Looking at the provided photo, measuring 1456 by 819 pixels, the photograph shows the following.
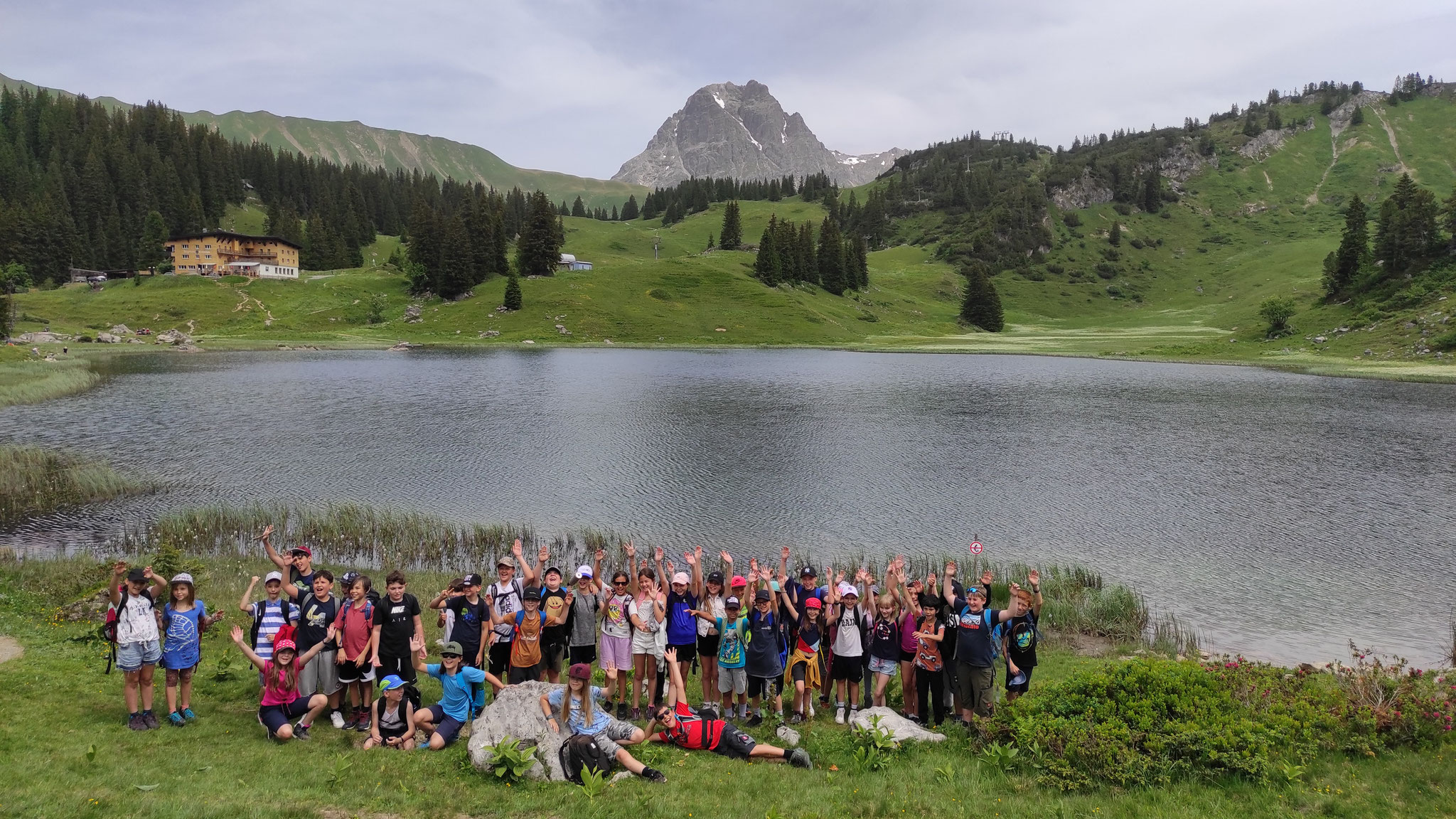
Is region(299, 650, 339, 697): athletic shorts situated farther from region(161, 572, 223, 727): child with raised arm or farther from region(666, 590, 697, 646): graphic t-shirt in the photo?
region(666, 590, 697, 646): graphic t-shirt

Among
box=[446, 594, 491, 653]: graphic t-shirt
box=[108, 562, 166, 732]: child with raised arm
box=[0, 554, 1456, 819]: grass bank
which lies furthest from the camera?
box=[446, 594, 491, 653]: graphic t-shirt

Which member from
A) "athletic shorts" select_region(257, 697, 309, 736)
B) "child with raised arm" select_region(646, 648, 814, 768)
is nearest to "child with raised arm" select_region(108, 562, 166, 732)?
"athletic shorts" select_region(257, 697, 309, 736)

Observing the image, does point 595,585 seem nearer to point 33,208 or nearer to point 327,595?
point 327,595

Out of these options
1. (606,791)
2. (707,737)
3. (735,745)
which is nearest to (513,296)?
(707,737)

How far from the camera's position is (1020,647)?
522 inches

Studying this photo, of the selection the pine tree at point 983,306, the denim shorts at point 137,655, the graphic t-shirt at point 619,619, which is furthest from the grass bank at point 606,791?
the pine tree at point 983,306

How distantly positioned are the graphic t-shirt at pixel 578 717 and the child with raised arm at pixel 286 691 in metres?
3.84

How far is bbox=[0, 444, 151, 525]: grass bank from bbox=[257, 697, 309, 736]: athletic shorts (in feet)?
82.4

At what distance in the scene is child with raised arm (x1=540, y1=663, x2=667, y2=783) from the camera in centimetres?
1153

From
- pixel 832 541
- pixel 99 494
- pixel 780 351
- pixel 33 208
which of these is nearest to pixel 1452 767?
pixel 832 541

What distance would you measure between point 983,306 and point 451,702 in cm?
15576

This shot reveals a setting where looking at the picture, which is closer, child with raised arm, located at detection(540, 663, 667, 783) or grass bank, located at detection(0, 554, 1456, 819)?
grass bank, located at detection(0, 554, 1456, 819)

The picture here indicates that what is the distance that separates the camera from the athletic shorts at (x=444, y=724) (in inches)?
461

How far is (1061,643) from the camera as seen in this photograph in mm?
19734
